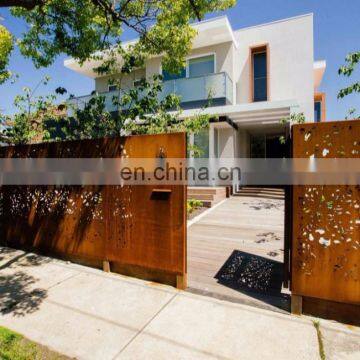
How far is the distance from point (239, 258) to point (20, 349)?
355 cm

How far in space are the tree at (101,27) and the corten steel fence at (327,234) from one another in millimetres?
5254

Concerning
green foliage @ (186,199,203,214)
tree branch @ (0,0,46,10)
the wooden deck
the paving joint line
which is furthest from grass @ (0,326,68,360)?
green foliage @ (186,199,203,214)

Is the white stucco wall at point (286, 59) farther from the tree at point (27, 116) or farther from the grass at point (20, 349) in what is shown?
the grass at point (20, 349)

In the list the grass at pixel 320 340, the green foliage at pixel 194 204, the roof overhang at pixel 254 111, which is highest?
the roof overhang at pixel 254 111

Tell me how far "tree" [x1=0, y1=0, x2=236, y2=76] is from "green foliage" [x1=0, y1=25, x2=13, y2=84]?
72.4 inches

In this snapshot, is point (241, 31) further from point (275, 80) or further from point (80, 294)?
point (80, 294)

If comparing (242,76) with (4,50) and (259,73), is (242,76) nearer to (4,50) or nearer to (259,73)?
(259,73)

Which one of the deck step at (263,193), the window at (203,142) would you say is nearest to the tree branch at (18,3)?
the window at (203,142)

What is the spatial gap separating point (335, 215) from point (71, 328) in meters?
3.11

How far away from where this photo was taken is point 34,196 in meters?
5.32

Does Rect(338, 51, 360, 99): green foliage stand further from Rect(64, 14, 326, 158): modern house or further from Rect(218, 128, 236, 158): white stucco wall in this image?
Rect(218, 128, 236, 158): white stucco wall

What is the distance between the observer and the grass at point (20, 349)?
241 centimetres

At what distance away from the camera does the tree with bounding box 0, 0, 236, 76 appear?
649 centimetres

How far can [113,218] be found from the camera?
4.21 m
